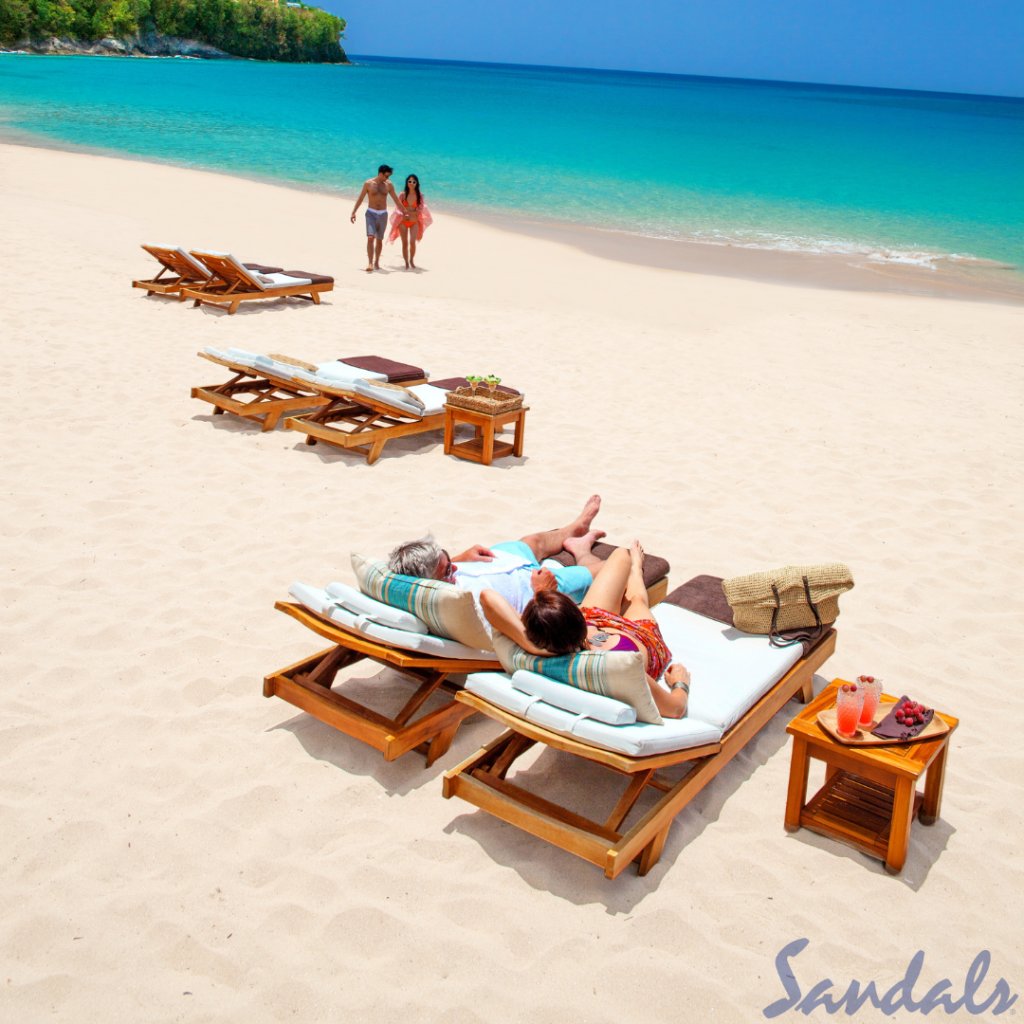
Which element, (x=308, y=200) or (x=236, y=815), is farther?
(x=308, y=200)

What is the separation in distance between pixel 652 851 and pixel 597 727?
1.57ft

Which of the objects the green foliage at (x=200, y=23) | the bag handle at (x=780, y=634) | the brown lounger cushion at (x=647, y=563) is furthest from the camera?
the green foliage at (x=200, y=23)

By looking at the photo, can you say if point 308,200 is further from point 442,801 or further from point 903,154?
point 903,154

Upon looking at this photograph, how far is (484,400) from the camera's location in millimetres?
6297

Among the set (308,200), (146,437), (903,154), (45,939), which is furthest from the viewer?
(903,154)

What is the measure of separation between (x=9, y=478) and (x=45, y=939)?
3.72 m

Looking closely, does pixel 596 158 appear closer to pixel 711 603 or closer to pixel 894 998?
pixel 711 603

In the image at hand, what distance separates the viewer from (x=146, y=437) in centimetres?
636

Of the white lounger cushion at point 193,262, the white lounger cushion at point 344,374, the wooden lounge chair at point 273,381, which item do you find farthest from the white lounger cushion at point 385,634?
the white lounger cushion at point 193,262

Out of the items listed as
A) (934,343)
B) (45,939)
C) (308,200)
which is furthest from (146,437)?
(308,200)

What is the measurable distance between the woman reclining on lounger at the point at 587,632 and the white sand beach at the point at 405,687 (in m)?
0.50

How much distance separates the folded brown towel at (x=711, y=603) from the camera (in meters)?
3.85

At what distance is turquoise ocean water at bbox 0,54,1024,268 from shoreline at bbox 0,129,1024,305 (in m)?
0.99

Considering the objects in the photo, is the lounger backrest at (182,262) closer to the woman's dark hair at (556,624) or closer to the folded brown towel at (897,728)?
the woman's dark hair at (556,624)
